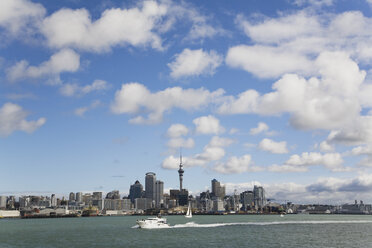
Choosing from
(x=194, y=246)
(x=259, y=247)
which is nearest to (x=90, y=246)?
(x=194, y=246)

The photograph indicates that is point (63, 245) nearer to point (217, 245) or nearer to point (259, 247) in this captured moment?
point (217, 245)

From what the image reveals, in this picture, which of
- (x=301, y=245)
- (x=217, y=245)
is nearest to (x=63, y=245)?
(x=217, y=245)

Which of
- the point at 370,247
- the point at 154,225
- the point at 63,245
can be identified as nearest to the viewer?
the point at 370,247

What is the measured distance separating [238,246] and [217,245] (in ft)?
15.8

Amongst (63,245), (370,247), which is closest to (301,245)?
(370,247)

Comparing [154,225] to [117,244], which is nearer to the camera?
[117,244]

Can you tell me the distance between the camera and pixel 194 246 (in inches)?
3228

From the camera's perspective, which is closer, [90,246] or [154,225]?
[90,246]

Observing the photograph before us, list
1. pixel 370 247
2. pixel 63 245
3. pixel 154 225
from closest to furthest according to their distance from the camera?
1. pixel 370 247
2. pixel 63 245
3. pixel 154 225

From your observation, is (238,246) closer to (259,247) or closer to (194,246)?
(259,247)

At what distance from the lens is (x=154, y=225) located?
140 metres

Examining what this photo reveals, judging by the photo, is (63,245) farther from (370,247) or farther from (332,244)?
(370,247)

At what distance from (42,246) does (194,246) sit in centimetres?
3323

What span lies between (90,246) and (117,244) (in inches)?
267
